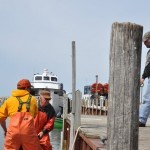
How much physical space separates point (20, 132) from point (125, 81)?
3.25 m

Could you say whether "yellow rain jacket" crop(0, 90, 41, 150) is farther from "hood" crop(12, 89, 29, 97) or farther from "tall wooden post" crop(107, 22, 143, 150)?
"tall wooden post" crop(107, 22, 143, 150)

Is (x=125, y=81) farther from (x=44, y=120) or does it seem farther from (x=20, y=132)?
(x=44, y=120)

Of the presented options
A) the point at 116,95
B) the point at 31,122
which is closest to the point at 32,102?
the point at 31,122

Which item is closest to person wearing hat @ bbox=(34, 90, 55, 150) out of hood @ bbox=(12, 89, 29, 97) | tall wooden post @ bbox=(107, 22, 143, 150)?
hood @ bbox=(12, 89, 29, 97)

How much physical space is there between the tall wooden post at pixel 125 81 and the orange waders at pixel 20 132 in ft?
10.1

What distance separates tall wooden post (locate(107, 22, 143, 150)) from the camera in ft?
12.7

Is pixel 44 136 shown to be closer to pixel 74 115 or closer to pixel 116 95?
pixel 74 115

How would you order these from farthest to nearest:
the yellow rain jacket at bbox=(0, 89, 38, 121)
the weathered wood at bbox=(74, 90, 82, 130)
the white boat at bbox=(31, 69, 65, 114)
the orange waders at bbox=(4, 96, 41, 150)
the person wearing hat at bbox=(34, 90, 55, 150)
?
the white boat at bbox=(31, 69, 65, 114) → the weathered wood at bbox=(74, 90, 82, 130) → the person wearing hat at bbox=(34, 90, 55, 150) → the yellow rain jacket at bbox=(0, 89, 38, 121) → the orange waders at bbox=(4, 96, 41, 150)

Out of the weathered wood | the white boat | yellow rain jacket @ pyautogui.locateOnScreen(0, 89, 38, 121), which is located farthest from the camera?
the white boat

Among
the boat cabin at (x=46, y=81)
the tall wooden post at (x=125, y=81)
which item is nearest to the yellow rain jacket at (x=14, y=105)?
the tall wooden post at (x=125, y=81)

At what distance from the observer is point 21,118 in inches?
270

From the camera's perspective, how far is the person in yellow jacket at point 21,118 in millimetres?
6809

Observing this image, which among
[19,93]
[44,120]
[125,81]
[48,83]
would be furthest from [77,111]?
[48,83]

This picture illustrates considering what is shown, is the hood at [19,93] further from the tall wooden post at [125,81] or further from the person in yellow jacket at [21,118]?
the tall wooden post at [125,81]
